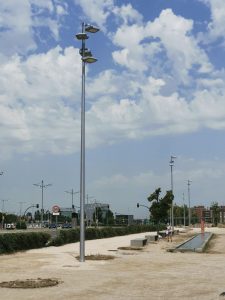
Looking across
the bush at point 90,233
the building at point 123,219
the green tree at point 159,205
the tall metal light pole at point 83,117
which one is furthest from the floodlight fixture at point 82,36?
the building at point 123,219

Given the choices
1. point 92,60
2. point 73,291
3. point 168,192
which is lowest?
point 73,291

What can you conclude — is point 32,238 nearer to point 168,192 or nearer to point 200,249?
point 200,249

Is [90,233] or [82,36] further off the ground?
[82,36]

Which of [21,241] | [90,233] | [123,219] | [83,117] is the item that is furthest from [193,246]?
[123,219]

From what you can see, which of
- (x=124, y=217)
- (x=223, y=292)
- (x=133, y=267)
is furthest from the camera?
(x=124, y=217)

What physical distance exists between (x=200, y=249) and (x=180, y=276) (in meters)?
13.5

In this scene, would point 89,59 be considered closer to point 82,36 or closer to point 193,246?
point 82,36

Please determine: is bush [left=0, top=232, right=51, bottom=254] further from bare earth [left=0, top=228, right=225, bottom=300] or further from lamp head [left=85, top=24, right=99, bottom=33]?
lamp head [left=85, top=24, right=99, bottom=33]

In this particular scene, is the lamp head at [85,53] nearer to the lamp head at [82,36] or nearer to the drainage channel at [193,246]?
the lamp head at [82,36]

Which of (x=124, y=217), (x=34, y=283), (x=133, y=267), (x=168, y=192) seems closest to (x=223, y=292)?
(x=34, y=283)

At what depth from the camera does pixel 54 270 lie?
18.1 m

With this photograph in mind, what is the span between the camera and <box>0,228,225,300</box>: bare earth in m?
12.7

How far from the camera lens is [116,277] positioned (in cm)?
1608

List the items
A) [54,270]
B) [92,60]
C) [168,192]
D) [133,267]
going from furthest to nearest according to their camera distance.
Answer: [168,192] → [92,60] → [133,267] → [54,270]
